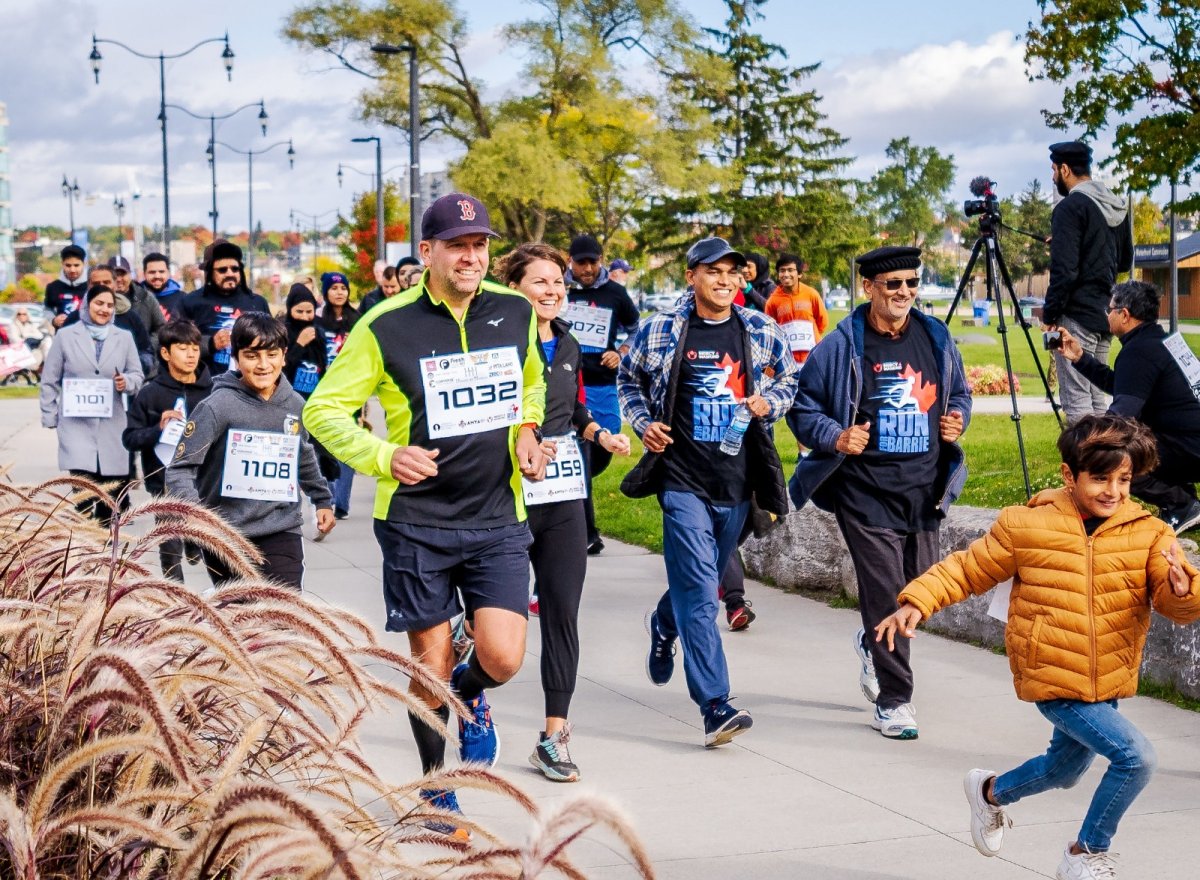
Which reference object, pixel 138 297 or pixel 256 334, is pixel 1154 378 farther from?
pixel 138 297

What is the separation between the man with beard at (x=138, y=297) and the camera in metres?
12.8

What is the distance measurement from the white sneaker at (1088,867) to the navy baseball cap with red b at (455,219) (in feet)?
8.30

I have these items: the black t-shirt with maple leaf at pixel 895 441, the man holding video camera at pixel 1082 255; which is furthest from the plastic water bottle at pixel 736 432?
the man holding video camera at pixel 1082 255

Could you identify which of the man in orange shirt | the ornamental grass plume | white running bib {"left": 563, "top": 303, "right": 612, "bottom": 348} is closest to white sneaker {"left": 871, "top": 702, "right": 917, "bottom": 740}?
the ornamental grass plume

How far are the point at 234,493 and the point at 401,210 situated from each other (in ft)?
202

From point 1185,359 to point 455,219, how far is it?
414cm

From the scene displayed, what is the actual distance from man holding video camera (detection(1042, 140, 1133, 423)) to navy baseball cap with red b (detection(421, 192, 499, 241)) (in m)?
5.08

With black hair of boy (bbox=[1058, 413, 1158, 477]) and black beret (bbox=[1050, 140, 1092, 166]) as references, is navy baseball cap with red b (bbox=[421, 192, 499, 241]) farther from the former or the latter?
black beret (bbox=[1050, 140, 1092, 166])

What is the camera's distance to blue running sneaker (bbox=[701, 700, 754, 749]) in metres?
6.15

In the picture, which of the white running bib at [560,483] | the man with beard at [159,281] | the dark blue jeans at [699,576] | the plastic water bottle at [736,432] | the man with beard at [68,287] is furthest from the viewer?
the man with beard at [68,287]

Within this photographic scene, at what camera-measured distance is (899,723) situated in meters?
6.32

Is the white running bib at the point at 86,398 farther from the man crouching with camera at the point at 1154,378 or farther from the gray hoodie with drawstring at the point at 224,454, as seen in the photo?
the man crouching with camera at the point at 1154,378

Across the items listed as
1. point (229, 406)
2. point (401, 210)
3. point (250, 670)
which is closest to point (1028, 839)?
point (250, 670)

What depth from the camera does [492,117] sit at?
50281 mm
